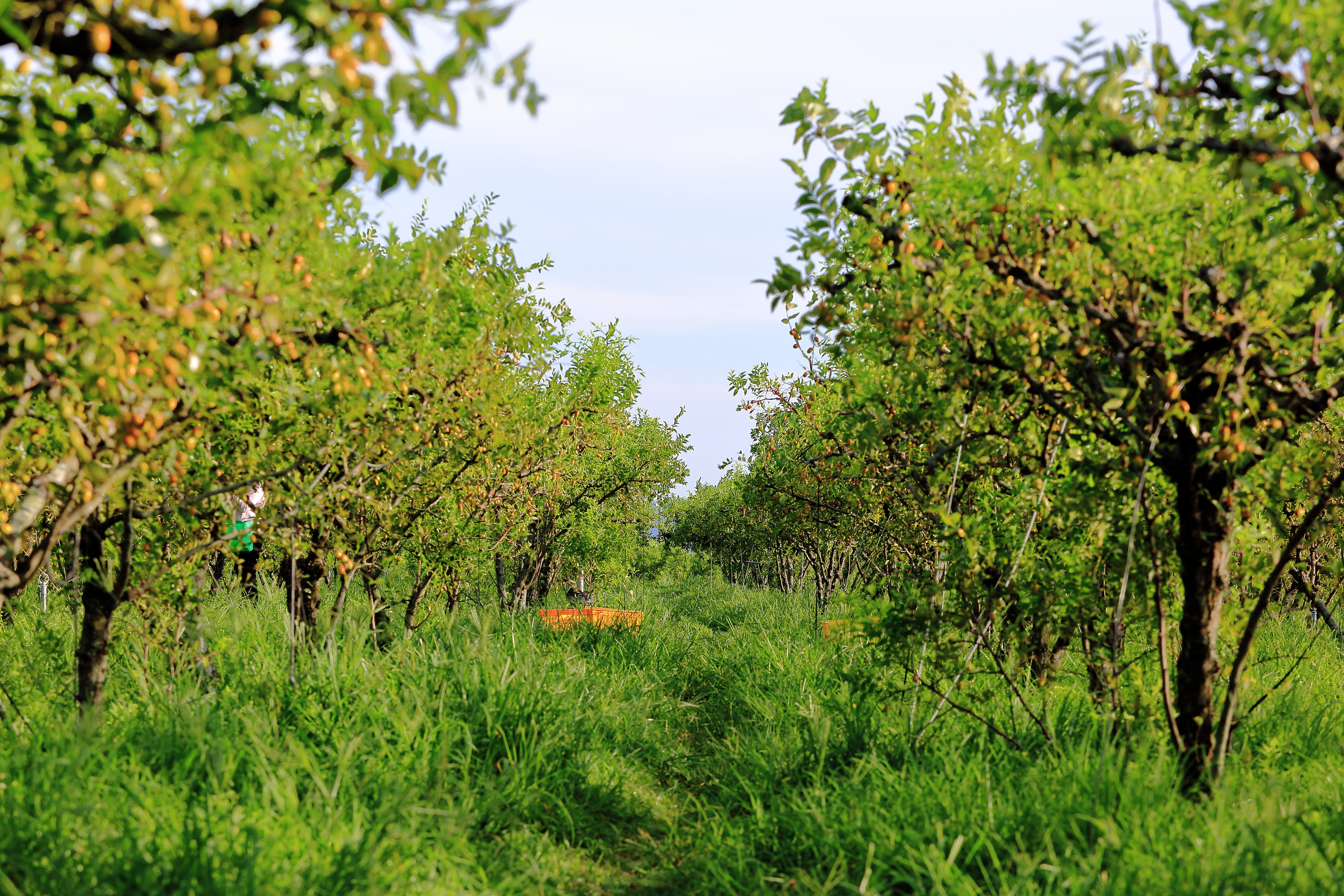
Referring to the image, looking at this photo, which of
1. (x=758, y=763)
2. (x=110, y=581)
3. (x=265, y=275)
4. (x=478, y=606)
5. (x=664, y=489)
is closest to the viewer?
(x=265, y=275)

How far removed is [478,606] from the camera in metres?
10.6

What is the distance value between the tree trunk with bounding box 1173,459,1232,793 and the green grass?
16cm

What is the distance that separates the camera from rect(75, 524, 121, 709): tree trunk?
472 centimetres

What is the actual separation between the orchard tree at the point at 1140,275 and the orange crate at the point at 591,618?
5.83 metres

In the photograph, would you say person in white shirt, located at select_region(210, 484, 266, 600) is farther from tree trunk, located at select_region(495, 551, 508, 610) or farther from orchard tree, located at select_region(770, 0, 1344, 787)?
orchard tree, located at select_region(770, 0, 1344, 787)

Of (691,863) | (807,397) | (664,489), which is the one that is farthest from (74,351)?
(664,489)

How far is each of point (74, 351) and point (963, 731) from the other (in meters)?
4.64

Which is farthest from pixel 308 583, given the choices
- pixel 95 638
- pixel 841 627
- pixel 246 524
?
pixel 841 627

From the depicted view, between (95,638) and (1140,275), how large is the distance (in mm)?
5631

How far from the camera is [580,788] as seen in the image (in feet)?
16.5

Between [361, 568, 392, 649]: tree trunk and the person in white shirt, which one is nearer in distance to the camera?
the person in white shirt

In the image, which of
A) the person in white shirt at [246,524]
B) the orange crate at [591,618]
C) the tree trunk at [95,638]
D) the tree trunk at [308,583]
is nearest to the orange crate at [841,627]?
the orange crate at [591,618]

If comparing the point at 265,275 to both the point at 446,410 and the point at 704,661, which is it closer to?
the point at 446,410

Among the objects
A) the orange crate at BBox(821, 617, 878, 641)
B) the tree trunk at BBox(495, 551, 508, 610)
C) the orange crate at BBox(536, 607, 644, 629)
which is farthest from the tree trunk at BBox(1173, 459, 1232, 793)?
the tree trunk at BBox(495, 551, 508, 610)
